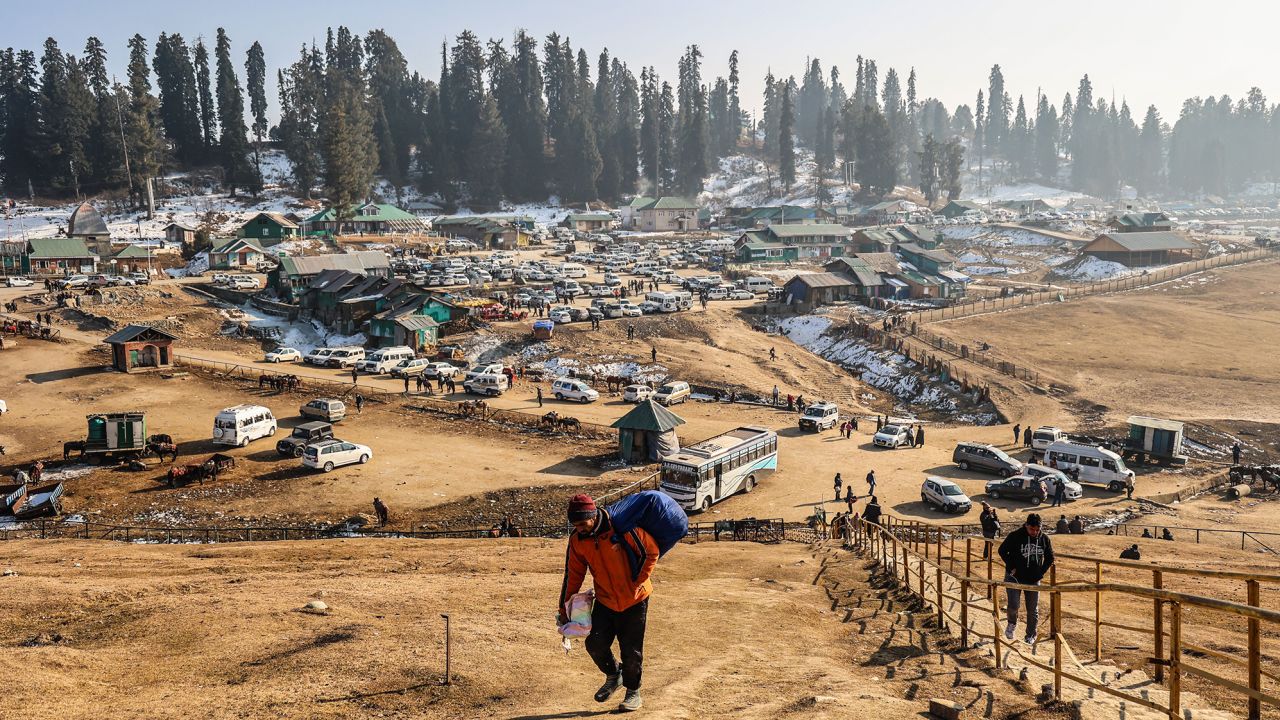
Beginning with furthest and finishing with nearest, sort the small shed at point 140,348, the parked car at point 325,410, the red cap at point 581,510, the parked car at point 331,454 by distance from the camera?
the small shed at point 140,348 < the parked car at point 325,410 < the parked car at point 331,454 < the red cap at point 581,510

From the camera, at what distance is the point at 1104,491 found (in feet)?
114

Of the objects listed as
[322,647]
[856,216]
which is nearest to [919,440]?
[322,647]

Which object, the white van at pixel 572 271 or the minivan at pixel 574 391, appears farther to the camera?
the white van at pixel 572 271

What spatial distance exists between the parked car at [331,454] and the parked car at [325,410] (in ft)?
19.2

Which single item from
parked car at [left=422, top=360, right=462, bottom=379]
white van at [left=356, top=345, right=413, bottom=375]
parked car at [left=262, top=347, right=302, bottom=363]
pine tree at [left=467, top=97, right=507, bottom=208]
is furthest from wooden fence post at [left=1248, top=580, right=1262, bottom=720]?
pine tree at [left=467, top=97, right=507, bottom=208]

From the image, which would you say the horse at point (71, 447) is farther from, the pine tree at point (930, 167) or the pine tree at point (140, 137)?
the pine tree at point (930, 167)

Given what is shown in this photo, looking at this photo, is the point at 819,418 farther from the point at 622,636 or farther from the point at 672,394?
the point at 622,636

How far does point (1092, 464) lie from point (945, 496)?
8098 millimetres

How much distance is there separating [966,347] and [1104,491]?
92.7ft

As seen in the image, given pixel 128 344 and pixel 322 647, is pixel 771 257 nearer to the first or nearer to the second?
pixel 128 344

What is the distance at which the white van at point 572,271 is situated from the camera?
3565 inches

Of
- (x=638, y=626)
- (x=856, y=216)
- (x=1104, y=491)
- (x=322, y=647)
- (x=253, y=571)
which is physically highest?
(x=856, y=216)

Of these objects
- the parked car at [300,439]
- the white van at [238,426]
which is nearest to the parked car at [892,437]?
the parked car at [300,439]

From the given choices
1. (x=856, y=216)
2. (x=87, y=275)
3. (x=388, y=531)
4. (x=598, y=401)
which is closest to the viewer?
(x=388, y=531)
